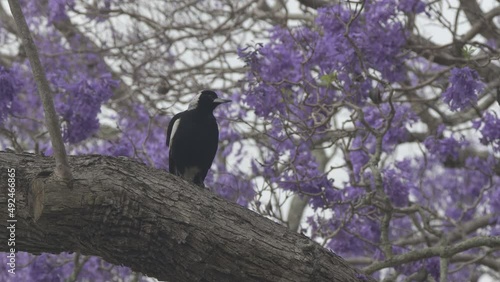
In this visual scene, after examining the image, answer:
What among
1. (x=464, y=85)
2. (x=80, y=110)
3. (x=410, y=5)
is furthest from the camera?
(x=410, y=5)

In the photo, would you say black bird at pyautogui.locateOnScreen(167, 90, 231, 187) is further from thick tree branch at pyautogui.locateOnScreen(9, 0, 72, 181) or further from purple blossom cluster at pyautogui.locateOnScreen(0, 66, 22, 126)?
thick tree branch at pyautogui.locateOnScreen(9, 0, 72, 181)

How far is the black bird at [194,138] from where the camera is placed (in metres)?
5.38

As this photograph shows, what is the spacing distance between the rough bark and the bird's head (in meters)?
2.03

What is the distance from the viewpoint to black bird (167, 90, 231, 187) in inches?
212

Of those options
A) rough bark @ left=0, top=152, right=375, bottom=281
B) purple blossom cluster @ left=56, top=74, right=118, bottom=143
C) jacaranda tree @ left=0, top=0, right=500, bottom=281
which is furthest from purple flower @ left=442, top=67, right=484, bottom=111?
purple blossom cluster @ left=56, top=74, right=118, bottom=143

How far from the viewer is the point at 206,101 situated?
5574 millimetres

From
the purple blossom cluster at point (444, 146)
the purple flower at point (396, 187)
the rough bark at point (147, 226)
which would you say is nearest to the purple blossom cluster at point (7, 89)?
the rough bark at point (147, 226)

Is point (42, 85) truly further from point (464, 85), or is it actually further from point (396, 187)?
point (396, 187)

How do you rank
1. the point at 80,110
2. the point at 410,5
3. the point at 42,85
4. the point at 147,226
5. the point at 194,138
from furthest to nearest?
the point at 410,5
the point at 80,110
the point at 194,138
the point at 147,226
the point at 42,85

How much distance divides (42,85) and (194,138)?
2.36 metres

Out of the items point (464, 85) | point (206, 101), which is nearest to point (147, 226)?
point (206, 101)

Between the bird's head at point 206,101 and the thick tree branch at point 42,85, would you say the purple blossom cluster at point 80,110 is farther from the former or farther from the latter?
the thick tree branch at point 42,85

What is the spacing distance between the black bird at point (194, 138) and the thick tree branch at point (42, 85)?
2.21m

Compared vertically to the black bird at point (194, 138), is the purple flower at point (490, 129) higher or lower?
higher
